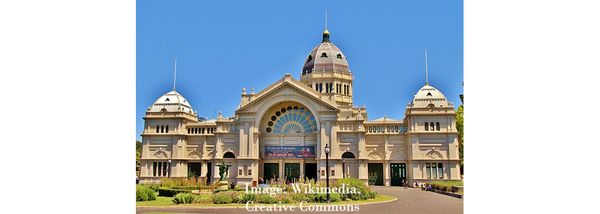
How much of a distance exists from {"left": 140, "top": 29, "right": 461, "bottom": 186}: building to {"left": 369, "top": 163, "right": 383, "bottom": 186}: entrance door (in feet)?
0.37

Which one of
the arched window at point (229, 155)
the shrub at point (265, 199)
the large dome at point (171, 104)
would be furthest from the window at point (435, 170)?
the large dome at point (171, 104)

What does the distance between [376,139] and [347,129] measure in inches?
147

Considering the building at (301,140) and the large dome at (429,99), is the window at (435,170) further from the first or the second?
the large dome at (429,99)

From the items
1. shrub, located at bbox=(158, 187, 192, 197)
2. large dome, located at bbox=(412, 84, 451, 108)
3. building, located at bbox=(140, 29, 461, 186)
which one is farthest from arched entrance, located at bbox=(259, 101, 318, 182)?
shrub, located at bbox=(158, 187, 192, 197)

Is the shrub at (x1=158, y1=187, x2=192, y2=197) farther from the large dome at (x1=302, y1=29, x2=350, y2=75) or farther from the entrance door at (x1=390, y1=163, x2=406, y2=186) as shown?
the large dome at (x1=302, y1=29, x2=350, y2=75)

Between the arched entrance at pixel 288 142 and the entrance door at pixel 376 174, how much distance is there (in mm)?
6389

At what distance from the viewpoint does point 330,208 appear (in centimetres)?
2331

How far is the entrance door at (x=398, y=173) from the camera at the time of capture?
5225 cm

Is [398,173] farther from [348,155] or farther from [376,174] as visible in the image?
[348,155]

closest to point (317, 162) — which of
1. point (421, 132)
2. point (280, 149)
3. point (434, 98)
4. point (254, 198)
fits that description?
point (280, 149)

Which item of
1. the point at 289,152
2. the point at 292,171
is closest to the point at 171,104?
the point at 289,152

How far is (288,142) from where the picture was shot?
177 feet

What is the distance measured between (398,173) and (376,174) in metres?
2.53
